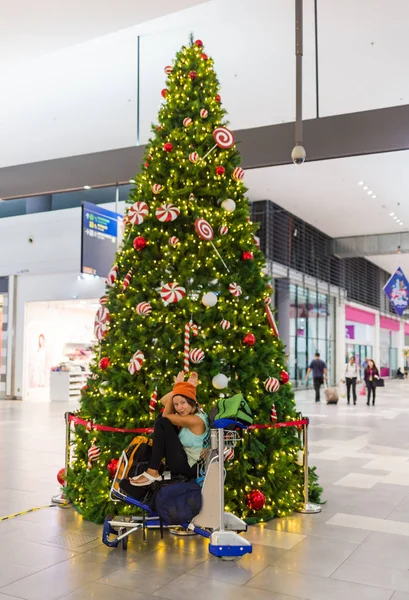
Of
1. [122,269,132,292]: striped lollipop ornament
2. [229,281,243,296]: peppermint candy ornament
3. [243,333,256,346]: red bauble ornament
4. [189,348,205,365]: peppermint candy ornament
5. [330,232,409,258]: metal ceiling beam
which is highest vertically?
[330,232,409,258]: metal ceiling beam

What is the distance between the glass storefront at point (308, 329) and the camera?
2366 centimetres

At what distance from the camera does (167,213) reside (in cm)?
529

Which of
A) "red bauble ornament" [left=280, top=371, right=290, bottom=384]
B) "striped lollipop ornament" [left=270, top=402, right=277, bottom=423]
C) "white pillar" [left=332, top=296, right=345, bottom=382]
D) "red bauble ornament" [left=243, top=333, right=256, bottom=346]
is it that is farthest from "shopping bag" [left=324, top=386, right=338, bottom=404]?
"red bauble ornament" [left=243, top=333, right=256, bottom=346]

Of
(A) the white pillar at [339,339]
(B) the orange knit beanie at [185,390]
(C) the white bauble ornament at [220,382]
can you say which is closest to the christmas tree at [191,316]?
(C) the white bauble ornament at [220,382]

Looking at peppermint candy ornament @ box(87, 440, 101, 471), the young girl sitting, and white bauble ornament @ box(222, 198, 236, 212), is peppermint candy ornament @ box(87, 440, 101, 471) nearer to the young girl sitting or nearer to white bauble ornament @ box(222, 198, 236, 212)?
the young girl sitting

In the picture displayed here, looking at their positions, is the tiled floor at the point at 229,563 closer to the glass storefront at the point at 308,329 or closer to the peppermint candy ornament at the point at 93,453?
the peppermint candy ornament at the point at 93,453

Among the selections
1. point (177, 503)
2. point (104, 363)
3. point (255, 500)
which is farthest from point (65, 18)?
point (255, 500)

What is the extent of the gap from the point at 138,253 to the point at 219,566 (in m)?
2.69

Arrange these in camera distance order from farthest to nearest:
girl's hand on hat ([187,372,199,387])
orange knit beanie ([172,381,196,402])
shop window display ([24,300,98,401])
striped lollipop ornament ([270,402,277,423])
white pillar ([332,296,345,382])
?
white pillar ([332,296,345,382]) → shop window display ([24,300,98,401]) → striped lollipop ornament ([270,402,277,423]) → girl's hand on hat ([187,372,199,387]) → orange knit beanie ([172,381,196,402])

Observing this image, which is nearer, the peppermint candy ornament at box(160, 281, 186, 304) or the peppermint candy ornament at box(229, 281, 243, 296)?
the peppermint candy ornament at box(160, 281, 186, 304)

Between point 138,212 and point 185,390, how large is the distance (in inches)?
70.3

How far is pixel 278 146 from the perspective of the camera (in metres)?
9.92

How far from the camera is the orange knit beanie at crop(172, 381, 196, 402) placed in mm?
4403

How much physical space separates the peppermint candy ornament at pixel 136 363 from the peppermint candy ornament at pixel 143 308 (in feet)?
1.09
